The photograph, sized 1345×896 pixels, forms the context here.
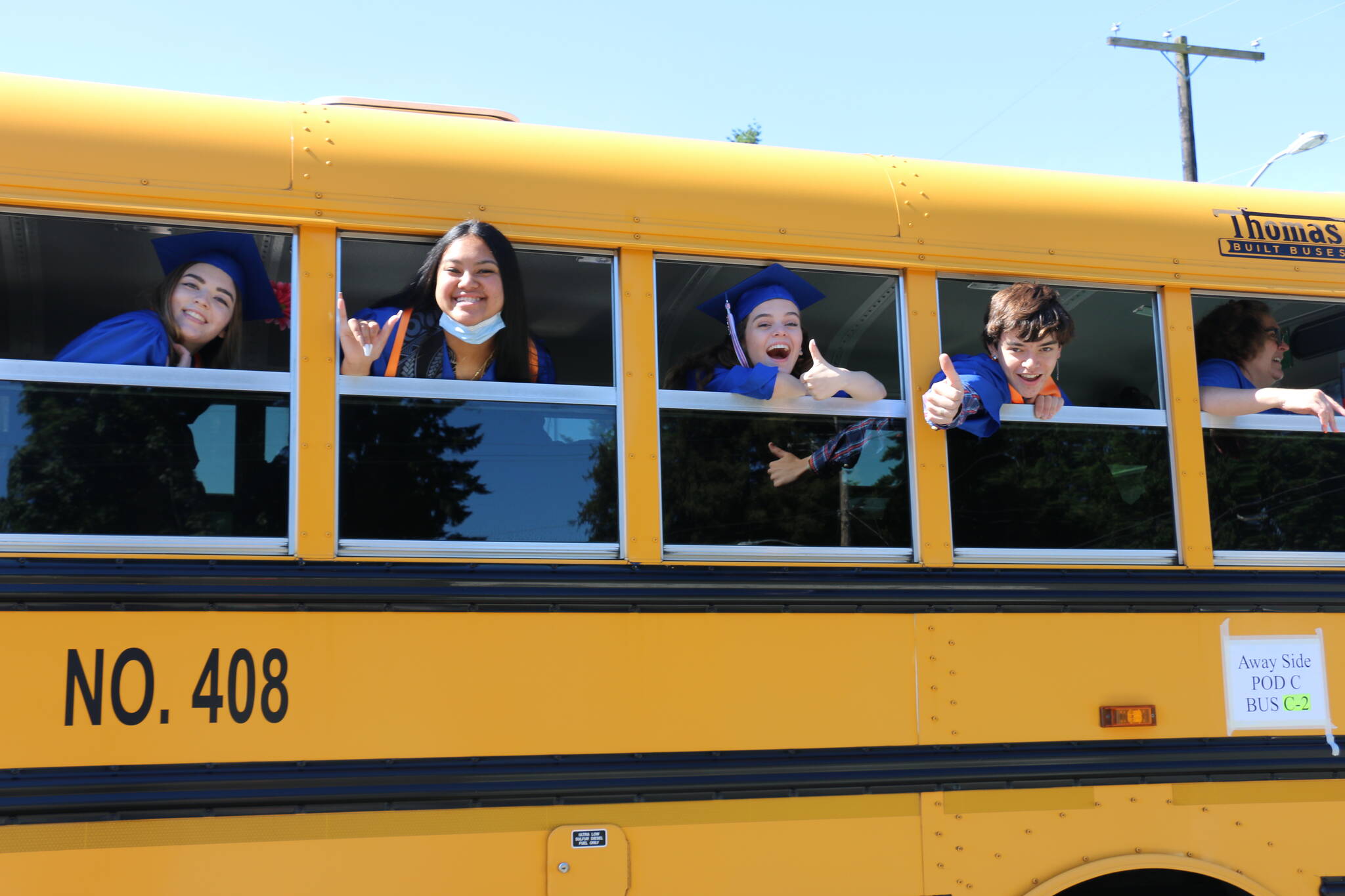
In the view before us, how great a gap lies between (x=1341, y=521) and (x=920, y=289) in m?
1.43

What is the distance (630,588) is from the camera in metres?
2.50

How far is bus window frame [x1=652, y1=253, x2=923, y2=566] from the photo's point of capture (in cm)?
262

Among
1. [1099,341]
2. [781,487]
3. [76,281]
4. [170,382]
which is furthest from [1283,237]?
[76,281]

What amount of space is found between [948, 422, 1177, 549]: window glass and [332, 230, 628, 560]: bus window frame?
91 cm

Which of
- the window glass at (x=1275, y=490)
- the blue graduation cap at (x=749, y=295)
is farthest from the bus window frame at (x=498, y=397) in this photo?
the window glass at (x=1275, y=490)

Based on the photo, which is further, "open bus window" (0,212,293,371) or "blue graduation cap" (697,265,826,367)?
"blue graduation cap" (697,265,826,367)

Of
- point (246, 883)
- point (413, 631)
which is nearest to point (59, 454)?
point (413, 631)

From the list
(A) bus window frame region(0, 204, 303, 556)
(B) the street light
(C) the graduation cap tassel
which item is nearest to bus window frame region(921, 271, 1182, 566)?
(C) the graduation cap tassel

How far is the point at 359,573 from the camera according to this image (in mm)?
2389

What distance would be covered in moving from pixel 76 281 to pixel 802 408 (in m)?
1.74

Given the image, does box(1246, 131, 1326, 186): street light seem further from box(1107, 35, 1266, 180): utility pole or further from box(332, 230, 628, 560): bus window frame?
box(332, 230, 628, 560): bus window frame

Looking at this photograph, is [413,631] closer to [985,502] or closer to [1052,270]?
[985,502]

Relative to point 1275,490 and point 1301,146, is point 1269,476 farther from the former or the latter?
point 1301,146

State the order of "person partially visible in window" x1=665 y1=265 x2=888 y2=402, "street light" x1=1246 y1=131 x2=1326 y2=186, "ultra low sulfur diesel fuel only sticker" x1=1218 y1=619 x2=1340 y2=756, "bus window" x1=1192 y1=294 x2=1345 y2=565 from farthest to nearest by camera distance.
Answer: "street light" x1=1246 y1=131 x2=1326 y2=186 < "bus window" x1=1192 y1=294 x2=1345 y2=565 < "ultra low sulfur diesel fuel only sticker" x1=1218 y1=619 x2=1340 y2=756 < "person partially visible in window" x1=665 y1=265 x2=888 y2=402
